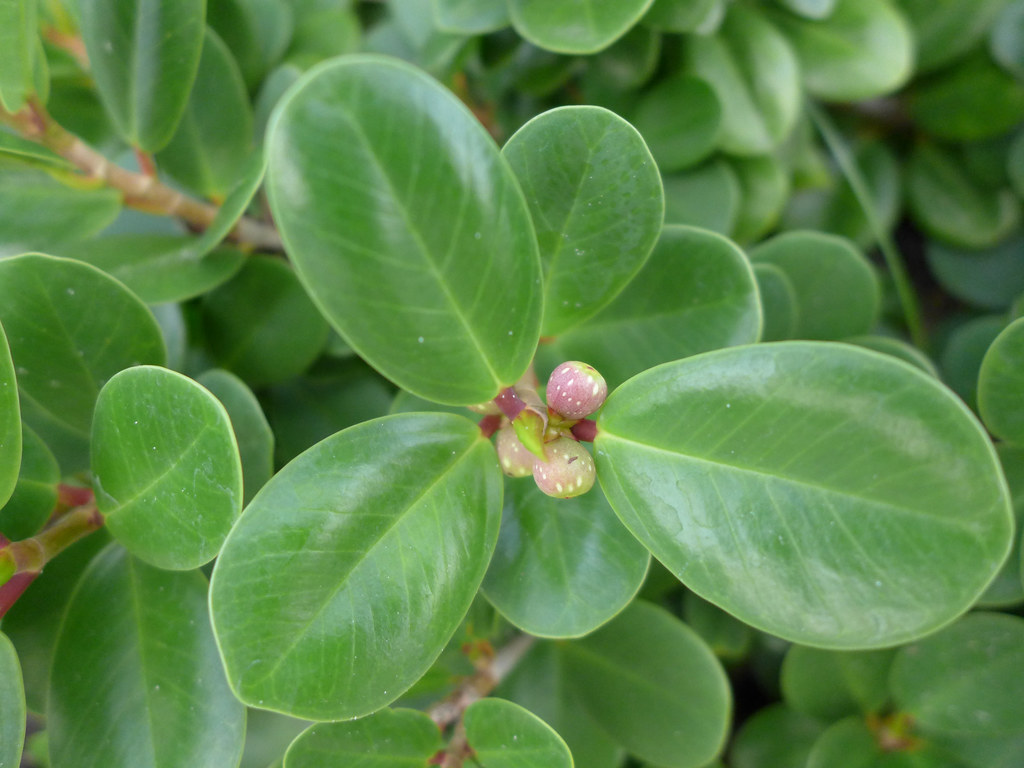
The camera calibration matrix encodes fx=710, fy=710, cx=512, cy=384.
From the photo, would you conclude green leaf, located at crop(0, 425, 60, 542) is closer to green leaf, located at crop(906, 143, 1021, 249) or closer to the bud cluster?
the bud cluster

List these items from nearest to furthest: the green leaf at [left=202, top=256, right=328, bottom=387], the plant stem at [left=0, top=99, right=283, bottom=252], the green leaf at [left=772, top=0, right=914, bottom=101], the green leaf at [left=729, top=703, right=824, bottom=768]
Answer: the plant stem at [left=0, top=99, right=283, bottom=252] → the green leaf at [left=202, top=256, right=328, bottom=387] → the green leaf at [left=729, top=703, right=824, bottom=768] → the green leaf at [left=772, top=0, right=914, bottom=101]

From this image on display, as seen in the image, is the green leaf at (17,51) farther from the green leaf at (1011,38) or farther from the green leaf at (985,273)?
the green leaf at (985,273)

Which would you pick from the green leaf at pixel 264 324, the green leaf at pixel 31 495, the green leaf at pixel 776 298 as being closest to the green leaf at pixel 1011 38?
the green leaf at pixel 776 298

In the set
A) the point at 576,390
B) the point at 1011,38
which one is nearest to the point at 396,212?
the point at 576,390

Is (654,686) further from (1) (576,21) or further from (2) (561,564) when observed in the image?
(1) (576,21)

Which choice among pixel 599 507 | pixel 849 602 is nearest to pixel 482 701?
pixel 599 507

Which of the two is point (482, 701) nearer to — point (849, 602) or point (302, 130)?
point (849, 602)

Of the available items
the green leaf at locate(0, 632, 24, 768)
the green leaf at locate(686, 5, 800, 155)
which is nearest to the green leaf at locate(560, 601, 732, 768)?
the green leaf at locate(0, 632, 24, 768)
